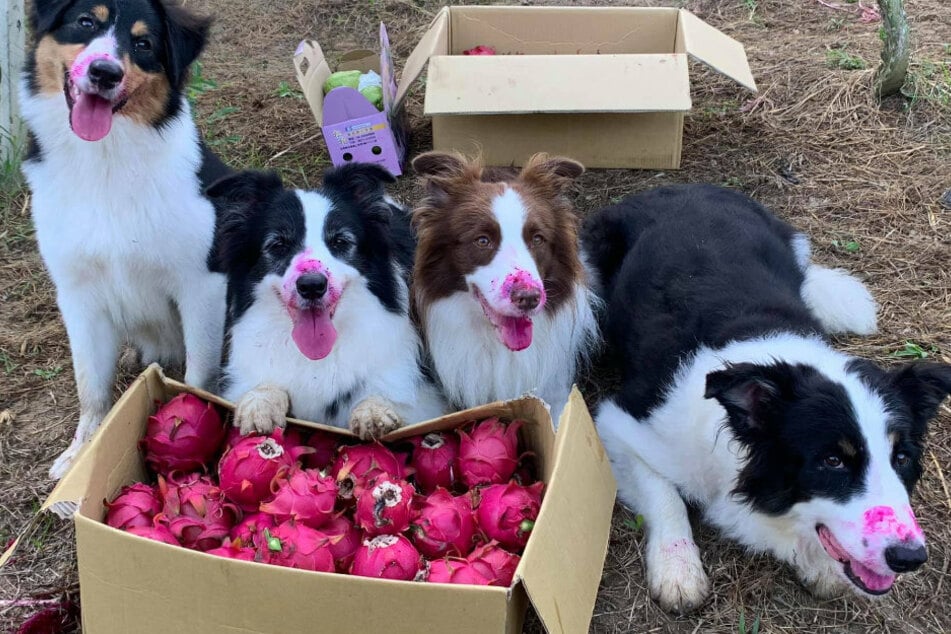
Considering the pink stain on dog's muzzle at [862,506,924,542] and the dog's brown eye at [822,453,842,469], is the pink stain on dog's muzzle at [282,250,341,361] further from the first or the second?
the pink stain on dog's muzzle at [862,506,924,542]

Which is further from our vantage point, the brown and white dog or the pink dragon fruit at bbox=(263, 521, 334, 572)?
the brown and white dog

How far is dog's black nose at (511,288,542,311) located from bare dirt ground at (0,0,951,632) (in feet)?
2.95

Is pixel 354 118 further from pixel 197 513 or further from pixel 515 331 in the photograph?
pixel 197 513

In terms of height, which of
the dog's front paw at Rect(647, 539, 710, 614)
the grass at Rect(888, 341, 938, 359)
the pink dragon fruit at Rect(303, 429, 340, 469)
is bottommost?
the grass at Rect(888, 341, 938, 359)

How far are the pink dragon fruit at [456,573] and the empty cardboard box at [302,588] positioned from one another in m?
0.13

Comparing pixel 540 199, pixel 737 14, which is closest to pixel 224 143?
pixel 540 199

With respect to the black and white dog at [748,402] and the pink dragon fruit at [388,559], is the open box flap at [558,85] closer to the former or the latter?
the black and white dog at [748,402]

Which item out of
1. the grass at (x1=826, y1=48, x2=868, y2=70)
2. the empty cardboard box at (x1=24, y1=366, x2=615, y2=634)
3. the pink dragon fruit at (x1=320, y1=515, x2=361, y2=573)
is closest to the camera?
the empty cardboard box at (x1=24, y1=366, x2=615, y2=634)

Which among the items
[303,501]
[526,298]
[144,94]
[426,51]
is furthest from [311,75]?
[303,501]

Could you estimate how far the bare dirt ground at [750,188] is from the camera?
269cm

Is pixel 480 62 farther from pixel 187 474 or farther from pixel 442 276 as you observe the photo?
pixel 187 474

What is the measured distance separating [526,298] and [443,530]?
2.74 feet

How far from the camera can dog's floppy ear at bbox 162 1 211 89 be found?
9.61ft

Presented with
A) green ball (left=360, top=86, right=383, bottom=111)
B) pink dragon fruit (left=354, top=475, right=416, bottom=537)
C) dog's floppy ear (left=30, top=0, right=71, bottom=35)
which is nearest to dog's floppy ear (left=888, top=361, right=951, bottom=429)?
pink dragon fruit (left=354, top=475, right=416, bottom=537)
